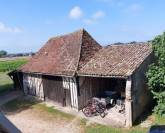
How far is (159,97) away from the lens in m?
15.6

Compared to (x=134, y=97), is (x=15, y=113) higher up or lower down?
lower down

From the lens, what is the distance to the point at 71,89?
762 inches

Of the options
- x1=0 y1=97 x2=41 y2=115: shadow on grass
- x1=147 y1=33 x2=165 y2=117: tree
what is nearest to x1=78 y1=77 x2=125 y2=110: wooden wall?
x1=147 y1=33 x2=165 y2=117: tree

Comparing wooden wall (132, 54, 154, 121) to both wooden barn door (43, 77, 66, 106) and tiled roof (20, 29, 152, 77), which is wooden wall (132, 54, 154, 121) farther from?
wooden barn door (43, 77, 66, 106)

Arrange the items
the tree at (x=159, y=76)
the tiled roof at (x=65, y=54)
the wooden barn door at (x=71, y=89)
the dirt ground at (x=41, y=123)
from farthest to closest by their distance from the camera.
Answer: the tiled roof at (x=65, y=54)
the wooden barn door at (x=71, y=89)
the dirt ground at (x=41, y=123)
the tree at (x=159, y=76)

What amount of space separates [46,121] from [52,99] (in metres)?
4.52

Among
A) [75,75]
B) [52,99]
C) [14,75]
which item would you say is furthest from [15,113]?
[14,75]

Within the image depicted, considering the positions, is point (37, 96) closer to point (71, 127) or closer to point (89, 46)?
point (89, 46)

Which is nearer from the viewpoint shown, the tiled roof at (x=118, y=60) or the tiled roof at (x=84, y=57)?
the tiled roof at (x=118, y=60)

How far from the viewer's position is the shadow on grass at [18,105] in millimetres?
21766

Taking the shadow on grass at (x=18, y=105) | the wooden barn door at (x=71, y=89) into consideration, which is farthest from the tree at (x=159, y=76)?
the shadow on grass at (x=18, y=105)

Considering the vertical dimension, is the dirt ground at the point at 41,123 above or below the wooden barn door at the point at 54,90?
below

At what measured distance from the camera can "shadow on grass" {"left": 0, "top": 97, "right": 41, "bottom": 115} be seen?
2177 centimetres

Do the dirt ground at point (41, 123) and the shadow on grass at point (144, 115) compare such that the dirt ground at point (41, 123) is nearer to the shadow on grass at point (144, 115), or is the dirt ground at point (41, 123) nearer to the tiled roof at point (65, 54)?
the tiled roof at point (65, 54)
